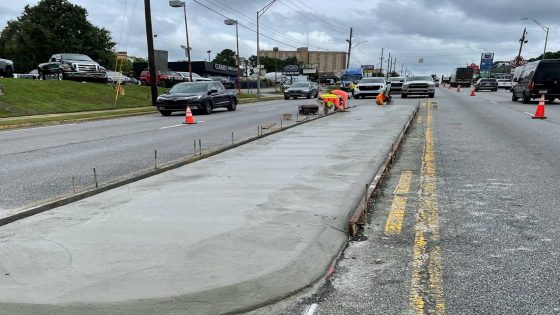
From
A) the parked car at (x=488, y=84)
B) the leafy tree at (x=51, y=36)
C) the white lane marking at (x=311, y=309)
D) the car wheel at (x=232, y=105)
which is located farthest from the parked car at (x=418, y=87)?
the leafy tree at (x=51, y=36)

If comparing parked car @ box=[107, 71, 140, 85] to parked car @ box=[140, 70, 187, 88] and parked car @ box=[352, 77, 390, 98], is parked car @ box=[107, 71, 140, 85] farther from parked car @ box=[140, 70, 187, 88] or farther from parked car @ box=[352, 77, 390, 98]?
parked car @ box=[352, 77, 390, 98]

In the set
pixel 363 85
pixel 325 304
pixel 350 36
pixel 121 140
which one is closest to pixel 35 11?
pixel 350 36

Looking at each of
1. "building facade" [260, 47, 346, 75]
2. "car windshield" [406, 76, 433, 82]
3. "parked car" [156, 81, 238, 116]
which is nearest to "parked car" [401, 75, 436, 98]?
"car windshield" [406, 76, 433, 82]

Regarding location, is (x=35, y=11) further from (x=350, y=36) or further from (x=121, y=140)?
(x=121, y=140)

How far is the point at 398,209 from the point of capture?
567cm

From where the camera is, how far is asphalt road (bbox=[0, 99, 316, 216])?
7141 millimetres

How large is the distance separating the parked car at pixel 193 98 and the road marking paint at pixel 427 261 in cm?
1634

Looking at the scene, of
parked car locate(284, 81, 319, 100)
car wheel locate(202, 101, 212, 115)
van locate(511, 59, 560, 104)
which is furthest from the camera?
parked car locate(284, 81, 319, 100)

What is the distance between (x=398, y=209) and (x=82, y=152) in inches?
302

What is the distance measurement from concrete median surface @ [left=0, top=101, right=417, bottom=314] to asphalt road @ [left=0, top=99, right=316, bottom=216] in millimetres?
1295

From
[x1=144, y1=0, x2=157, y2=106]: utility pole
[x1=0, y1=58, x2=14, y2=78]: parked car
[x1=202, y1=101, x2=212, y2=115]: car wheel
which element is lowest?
[x1=202, y1=101, x2=212, y2=115]: car wheel

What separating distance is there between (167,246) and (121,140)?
9432 mm

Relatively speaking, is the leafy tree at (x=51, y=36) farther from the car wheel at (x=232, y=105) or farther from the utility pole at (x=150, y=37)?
the car wheel at (x=232, y=105)

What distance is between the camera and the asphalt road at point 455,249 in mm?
3371
